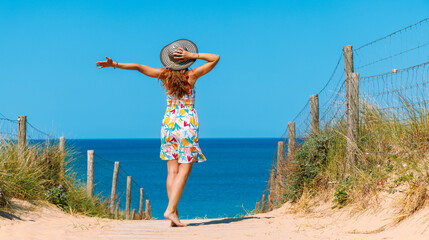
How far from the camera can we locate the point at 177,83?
671 centimetres

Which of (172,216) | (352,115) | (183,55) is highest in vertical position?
(183,55)

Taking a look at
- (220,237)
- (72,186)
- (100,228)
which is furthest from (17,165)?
(220,237)

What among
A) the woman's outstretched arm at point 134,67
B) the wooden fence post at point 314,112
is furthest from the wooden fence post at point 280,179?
the woman's outstretched arm at point 134,67

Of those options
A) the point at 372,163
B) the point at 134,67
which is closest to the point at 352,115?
the point at 372,163

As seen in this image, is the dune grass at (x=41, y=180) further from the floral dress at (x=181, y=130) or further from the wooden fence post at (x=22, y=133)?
the floral dress at (x=181, y=130)

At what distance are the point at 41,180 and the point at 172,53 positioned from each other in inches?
125

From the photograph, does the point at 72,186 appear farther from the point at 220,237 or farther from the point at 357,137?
the point at 357,137

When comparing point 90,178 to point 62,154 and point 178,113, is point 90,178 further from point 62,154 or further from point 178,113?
point 178,113

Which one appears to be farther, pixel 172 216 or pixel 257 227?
pixel 257 227

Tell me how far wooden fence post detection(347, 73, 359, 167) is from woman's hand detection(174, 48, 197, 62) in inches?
93.4

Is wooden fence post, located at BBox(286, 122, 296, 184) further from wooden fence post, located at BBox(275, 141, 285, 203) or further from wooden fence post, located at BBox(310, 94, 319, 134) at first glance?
wooden fence post, located at BBox(310, 94, 319, 134)

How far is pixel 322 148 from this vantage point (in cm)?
845

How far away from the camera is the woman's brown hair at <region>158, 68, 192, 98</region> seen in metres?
6.72

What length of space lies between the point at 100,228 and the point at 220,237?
1786mm
